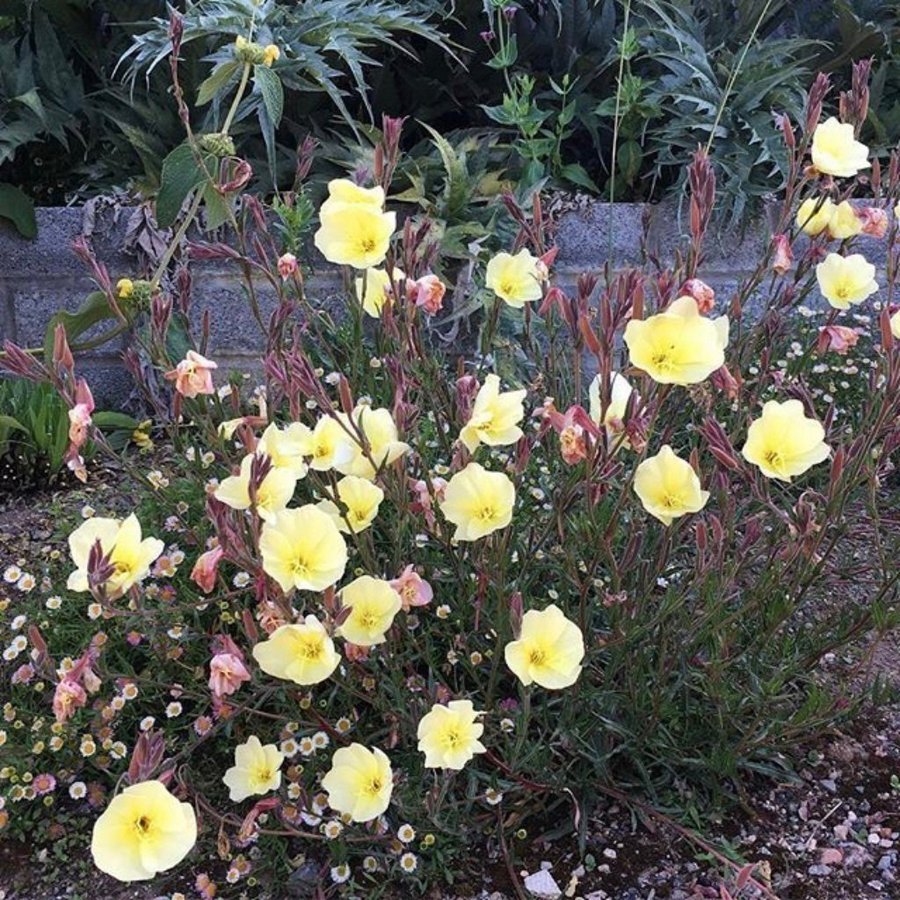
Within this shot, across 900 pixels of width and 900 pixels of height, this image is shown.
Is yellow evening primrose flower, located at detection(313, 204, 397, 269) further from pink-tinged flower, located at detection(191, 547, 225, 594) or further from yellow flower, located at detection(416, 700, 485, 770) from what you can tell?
yellow flower, located at detection(416, 700, 485, 770)

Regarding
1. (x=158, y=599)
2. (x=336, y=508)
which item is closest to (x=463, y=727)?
(x=336, y=508)

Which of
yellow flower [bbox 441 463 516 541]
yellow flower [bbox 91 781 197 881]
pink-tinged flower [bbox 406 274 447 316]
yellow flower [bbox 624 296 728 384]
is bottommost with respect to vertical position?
yellow flower [bbox 91 781 197 881]

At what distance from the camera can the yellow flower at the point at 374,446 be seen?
1.41 m

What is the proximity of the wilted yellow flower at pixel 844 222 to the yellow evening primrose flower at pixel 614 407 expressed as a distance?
626 mm

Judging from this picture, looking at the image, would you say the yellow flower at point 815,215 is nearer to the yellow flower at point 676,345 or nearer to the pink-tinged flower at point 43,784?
the yellow flower at point 676,345

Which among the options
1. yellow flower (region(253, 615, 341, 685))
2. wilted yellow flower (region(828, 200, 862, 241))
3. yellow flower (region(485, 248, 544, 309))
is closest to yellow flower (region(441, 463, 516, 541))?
yellow flower (region(253, 615, 341, 685))

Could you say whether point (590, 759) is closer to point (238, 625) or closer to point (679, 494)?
point (679, 494)

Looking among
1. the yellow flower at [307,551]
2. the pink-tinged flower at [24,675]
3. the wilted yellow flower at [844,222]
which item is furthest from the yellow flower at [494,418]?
the pink-tinged flower at [24,675]

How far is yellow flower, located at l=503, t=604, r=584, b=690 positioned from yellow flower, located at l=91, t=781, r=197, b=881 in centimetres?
44

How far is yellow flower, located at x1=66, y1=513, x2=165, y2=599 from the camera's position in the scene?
52.8 inches

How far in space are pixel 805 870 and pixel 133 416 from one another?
217 cm

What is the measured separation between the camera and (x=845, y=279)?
1761mm

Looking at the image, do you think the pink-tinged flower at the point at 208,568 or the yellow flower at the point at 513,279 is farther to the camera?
the yellow flower at the point at 513,279

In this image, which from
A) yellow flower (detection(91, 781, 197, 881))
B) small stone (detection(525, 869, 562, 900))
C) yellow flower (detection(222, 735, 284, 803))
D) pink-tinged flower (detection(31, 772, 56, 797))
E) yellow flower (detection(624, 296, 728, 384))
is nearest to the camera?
yellow flower (detection(91, 781, 197, 881))
